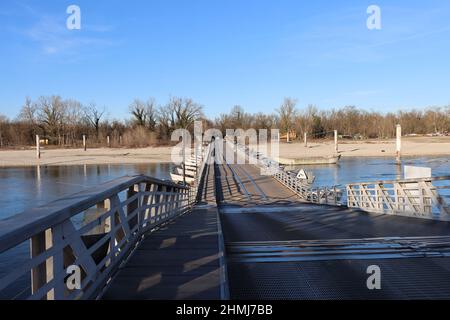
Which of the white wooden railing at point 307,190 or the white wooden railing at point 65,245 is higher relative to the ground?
the white wooden railing at point 65,245

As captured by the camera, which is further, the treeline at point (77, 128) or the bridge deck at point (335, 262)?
the treeline at point (77, 128)

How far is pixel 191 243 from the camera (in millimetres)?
6418

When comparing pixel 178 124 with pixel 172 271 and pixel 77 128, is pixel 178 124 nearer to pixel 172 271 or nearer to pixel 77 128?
pixel 77 128

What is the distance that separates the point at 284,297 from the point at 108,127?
118666 millimetres

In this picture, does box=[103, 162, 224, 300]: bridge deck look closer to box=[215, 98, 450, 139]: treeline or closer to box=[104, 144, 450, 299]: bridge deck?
box=[104, 144, 450, 299]: bridge deck

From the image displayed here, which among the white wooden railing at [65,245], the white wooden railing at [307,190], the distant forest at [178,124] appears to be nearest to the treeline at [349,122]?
the distant forest at [178,124]

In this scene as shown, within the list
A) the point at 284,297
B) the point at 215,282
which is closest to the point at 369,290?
the point at 284,297

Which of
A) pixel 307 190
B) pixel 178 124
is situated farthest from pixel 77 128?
pixel 307 190

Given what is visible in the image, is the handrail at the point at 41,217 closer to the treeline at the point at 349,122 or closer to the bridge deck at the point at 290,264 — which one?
the bridge deck at the point at 290,264

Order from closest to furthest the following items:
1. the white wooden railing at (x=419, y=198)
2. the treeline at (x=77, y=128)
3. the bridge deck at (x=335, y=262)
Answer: the bridge deck at (x=335, y=262) → the white wooden railing at (x=419, y=198) → the treeline at (x=77, y=128)

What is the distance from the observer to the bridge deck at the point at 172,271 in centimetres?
406

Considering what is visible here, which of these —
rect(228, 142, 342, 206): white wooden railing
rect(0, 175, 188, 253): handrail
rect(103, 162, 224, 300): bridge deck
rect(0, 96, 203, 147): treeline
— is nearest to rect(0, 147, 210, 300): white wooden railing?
rect(0, 175, 188, 253): handrail

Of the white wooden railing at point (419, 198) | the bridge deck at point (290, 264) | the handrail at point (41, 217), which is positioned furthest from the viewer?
the white wooden railing at point (419, 198)
